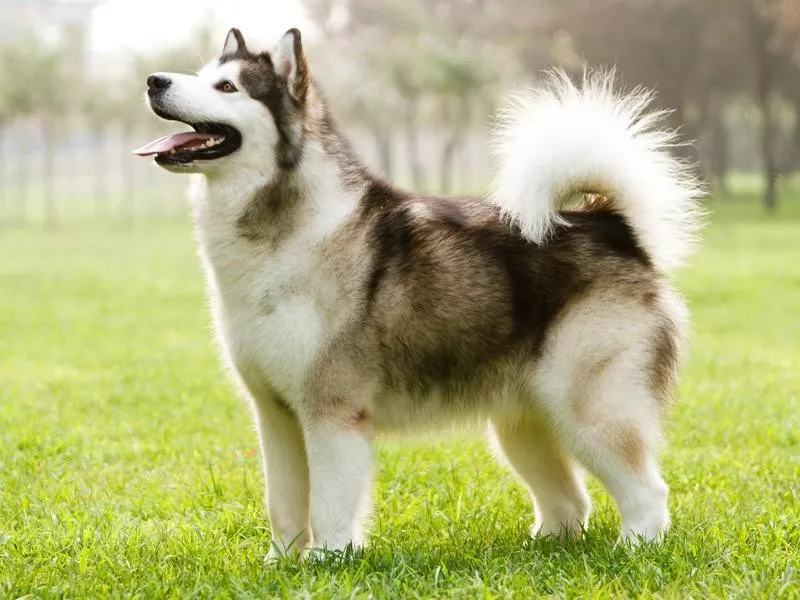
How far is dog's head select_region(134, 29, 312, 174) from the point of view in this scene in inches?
152

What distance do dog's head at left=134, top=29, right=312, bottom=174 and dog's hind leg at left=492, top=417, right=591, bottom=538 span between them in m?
1.50

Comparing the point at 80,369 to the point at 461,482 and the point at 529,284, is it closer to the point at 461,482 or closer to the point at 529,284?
the point at 461,482

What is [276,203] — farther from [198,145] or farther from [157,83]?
[157,83]

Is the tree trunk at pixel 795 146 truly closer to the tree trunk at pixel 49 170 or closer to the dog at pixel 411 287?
the tree trunk at pixel 49 170

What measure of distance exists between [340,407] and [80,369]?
247 inches

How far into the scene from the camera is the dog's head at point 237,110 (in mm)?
3871

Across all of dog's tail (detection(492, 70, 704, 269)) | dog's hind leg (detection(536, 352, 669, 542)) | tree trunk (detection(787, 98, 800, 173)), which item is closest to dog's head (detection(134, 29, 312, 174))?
dog's tail (detection(492, 70, 704, 269))

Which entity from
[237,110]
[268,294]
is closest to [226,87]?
[237,110]

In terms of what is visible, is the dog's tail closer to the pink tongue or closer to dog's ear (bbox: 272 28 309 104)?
dog's ear (bbox: 272 28 309 104)

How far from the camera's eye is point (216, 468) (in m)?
5.86

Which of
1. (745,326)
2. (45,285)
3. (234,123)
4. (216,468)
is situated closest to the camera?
(234,123)

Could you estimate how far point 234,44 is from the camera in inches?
167

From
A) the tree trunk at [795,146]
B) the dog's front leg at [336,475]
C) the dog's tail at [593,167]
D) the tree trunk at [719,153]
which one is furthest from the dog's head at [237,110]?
the tree trunk at [795,146]

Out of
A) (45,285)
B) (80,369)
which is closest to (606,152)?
(80,369)
